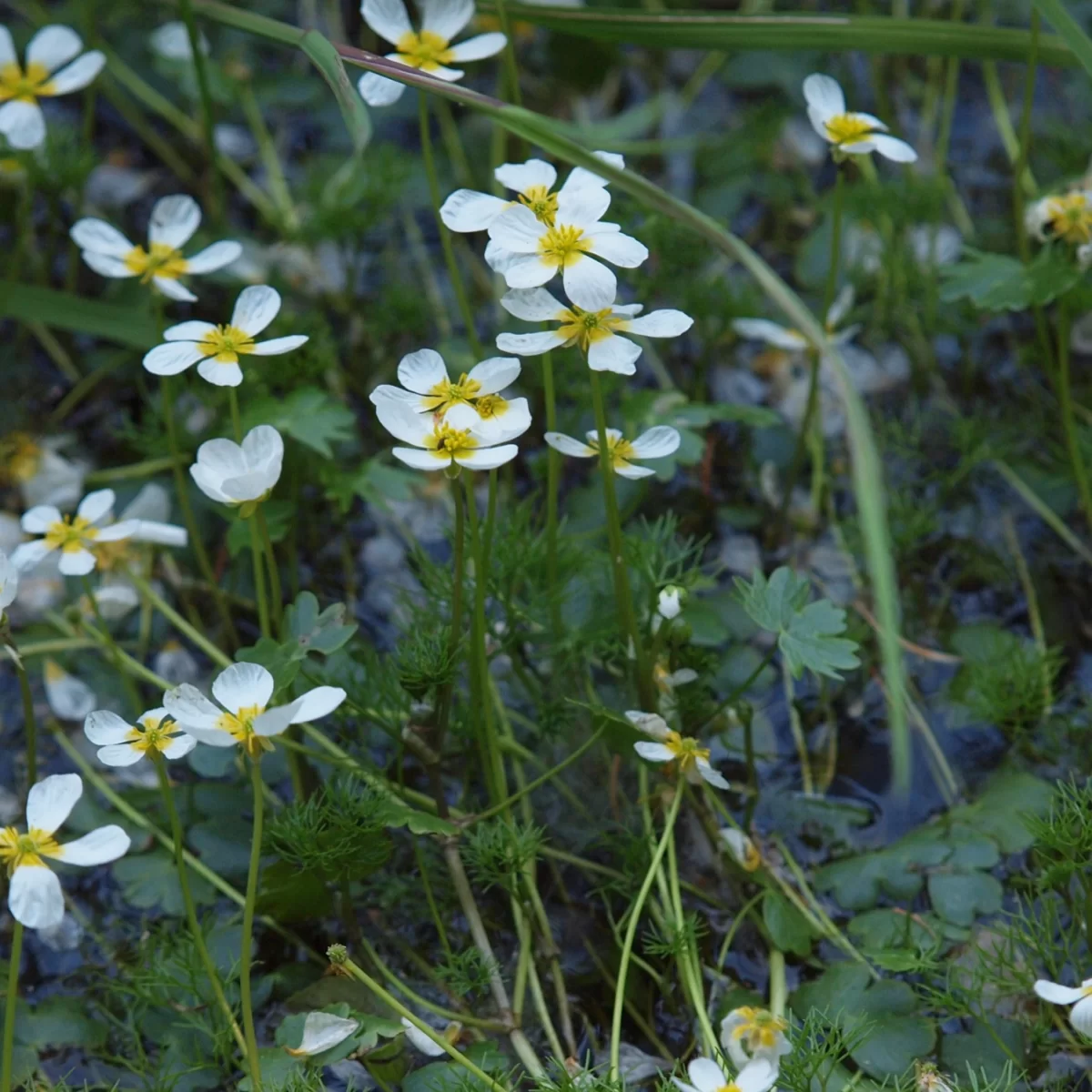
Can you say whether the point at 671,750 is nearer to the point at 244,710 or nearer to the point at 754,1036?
the point at 754,1036

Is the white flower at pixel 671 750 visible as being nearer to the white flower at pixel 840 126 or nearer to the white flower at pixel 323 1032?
the white flower at pixel 323 1032

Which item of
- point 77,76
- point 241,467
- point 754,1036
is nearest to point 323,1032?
point 754,1036

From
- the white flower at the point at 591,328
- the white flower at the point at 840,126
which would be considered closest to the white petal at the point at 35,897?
the white flower at the point at 591,328

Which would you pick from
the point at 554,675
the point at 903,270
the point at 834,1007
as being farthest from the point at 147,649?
the point at 903,270

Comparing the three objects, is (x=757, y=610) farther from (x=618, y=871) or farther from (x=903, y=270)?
(x=903, y=270)

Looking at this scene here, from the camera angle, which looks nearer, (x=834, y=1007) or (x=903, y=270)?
(x=834, y=1007)

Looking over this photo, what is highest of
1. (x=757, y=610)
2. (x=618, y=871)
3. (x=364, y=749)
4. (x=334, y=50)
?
(x=334, y=50)
